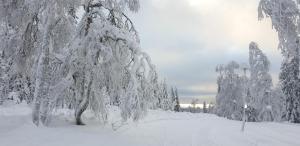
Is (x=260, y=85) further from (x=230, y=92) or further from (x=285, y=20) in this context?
(x=285, y=20)

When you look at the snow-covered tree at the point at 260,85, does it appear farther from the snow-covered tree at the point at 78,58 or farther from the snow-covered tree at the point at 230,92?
the snow-covered tree at the point at 78,58

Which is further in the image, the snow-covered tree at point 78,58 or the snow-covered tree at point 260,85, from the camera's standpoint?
the snow-covered tree at point 260,85

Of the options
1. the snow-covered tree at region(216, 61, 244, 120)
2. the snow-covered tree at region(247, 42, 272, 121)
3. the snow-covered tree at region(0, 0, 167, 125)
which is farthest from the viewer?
the snow-covered tree at region(216, 61, 244, 120)

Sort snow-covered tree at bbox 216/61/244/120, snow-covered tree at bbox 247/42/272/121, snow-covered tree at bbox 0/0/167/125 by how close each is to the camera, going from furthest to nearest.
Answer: snow-covered tree at bbox 216/61/244/120
snow-covered tree at bbox 247/42/272/121
snow-covered tree at bbox 0/0/167/125

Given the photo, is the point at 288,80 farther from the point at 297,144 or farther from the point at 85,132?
the point at 85,132

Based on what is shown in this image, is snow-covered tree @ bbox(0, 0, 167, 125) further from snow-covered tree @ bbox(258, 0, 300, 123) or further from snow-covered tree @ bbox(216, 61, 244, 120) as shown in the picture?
snow-covered tree @ bbox(216, 61, 244, 120)

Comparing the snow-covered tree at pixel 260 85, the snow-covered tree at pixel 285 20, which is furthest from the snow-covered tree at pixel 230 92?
the snow-covered tree at pixel 285 20

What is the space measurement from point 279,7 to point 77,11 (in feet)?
28.3

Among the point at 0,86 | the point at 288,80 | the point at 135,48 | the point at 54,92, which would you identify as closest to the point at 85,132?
the point at 54,92

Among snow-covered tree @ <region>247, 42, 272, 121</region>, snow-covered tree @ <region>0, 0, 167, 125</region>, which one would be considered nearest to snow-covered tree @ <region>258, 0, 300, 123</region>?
snow-covered tree @ <region>0, 0, 167, 125</region>

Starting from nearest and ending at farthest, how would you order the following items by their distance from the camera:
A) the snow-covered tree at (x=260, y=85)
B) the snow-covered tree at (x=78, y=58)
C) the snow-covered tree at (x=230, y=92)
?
the snow-covered tree at (x=78, y=58), the snow-covered tree at (x=260, y=85), the snow-covered tree at (x=230, y=92)

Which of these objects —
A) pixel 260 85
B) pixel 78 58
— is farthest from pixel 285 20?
pixel 260 85

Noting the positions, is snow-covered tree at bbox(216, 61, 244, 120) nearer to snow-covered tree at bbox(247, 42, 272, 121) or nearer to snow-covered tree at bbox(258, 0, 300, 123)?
snow-covered tree at bbox(247, 42, 272, 121)

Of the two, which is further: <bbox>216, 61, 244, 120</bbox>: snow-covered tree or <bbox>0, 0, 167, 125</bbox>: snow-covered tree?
<bbox>216, 61, 244, 120</bbox>: snow-covered tree
